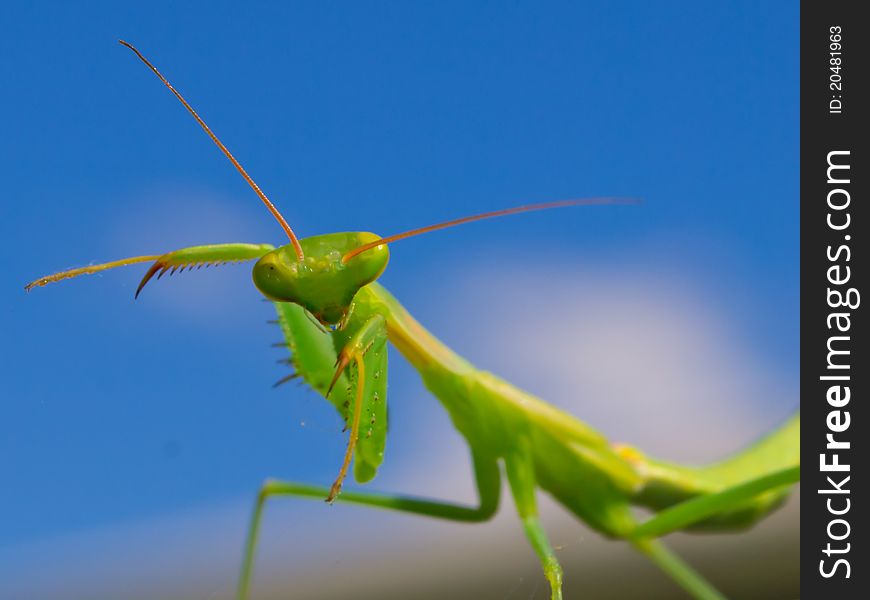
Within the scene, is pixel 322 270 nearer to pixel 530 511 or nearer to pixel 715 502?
pixel 530 511

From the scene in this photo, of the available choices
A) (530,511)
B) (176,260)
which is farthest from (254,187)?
(530,511)

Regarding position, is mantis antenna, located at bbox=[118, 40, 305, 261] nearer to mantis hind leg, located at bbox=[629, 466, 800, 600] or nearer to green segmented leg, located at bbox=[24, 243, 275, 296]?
green segmented leg, located at bbox=[24, 243, 275, 296]

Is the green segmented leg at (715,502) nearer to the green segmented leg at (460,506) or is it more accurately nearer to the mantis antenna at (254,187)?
the green segmented leg at (460,506)

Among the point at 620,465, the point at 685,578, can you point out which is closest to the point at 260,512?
the point at 620,465

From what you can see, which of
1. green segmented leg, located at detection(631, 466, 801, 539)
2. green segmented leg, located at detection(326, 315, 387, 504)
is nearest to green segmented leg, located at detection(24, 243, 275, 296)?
green segmented leg, located at detection(326, 315, 387, 504)
